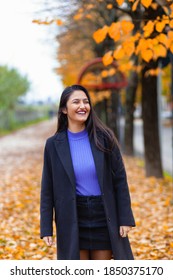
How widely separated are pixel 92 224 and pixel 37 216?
5.63m

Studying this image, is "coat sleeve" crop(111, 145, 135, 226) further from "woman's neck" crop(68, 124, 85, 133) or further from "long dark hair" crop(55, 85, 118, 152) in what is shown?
"woman's neck" crop(68, 124, 85, 133)

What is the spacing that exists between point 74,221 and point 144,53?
148 inches

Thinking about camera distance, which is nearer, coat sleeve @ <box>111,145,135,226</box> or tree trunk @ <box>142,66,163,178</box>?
coat sleeve @ <box>111,145,135,226</box>

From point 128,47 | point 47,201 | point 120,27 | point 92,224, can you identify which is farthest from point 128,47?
point 92,224

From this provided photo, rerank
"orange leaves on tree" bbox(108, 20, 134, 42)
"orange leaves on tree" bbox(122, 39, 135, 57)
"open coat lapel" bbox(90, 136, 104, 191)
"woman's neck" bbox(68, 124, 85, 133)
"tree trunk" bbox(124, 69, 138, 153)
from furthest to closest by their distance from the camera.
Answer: "tree trunk" bbox(124, 69, 138, 153)
"orange leaves on tree" bbox(122, 39, 135, 57)
"orange leaves on tree" bbox(108, 20, 134, 42)
"woman's neck" bbox(68, 124, 85, 133)
"open coat lapel" bbox(90, 136, 104, 191)

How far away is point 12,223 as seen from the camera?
29.3ft

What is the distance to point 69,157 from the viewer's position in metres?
4.24

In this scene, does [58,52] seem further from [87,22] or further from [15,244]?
[15,244]

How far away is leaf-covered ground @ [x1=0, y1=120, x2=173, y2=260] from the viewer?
23.5 ft

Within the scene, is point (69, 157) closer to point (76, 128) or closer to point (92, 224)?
point (76, 128)

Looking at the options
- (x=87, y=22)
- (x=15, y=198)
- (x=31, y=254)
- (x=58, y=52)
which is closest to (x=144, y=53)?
(x=31, y=254)

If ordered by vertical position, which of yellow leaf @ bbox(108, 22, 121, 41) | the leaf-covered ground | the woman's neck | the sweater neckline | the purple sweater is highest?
yellow leaf @ bbox(108, 22, 121, 41)

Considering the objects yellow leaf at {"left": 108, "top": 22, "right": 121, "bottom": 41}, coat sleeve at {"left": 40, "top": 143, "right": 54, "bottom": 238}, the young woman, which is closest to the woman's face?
the young woman
